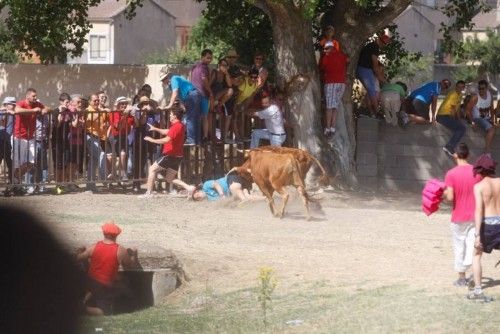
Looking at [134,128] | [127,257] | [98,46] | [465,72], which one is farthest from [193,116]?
[98,46]

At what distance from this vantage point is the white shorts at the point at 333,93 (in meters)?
22.7

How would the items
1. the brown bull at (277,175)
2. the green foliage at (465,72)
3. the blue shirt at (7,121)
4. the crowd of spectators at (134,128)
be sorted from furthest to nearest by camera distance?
the green foliage at (465,72), the crowd of spectators at (134,128), the blue shirt at (7,121), the brown bull at (277,175)

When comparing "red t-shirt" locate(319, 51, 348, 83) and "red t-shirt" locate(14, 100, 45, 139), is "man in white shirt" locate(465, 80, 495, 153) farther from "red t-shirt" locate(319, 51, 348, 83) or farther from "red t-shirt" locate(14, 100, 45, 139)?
"red t-shirt" locate(14, 100, 45, 139)

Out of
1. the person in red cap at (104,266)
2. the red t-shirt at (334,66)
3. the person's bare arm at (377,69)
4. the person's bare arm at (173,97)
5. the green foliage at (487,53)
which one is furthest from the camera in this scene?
the green foliage at (487,53)

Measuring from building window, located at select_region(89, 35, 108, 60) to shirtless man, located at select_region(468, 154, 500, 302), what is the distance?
5563 cm

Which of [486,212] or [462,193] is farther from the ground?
[462,193]

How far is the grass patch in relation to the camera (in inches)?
439

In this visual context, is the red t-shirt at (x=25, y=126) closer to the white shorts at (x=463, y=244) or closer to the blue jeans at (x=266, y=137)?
the blue jeans at (x=266, y=137)

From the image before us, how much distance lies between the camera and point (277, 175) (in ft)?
60.3

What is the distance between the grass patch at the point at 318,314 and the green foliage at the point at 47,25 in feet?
38.0

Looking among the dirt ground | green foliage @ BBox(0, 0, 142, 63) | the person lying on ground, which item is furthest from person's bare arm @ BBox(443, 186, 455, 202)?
green foliage @ BBox(0, 0, 142, 63)

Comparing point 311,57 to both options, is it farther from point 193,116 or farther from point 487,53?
point 487,53

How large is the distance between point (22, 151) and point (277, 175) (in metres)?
4.31

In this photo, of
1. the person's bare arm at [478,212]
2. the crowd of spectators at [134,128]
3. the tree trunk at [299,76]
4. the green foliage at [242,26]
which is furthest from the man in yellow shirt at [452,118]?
the person's bare arm at [478,212]
